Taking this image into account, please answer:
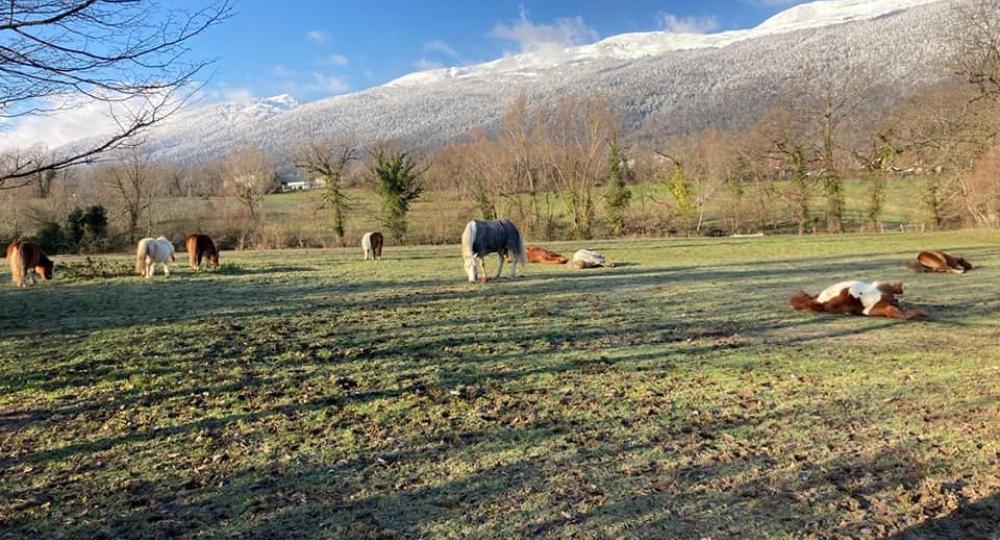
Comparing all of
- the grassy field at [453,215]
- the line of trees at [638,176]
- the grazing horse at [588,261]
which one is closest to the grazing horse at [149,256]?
the grazing horse at [588,261]

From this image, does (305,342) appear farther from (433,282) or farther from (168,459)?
(433,282)

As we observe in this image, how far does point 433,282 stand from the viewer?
1384 cm

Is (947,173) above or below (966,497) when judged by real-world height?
above

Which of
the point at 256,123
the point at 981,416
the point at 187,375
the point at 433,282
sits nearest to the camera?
the point at 981,416

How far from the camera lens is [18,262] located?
45.0 feet

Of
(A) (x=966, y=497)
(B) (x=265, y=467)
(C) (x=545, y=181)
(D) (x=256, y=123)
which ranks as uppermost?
(D) (x=256, y=123)

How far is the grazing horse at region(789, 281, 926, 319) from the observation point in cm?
849

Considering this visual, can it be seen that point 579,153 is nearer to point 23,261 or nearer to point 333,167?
point 333,167

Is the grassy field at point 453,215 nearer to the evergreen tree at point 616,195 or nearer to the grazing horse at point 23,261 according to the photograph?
the evergreen tree at point 616,195

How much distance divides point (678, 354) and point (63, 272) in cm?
1691

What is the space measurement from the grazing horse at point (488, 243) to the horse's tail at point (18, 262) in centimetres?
1018

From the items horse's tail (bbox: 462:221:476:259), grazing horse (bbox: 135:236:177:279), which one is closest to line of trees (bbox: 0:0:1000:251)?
grazing horse (bbox: 135:236:177:279)

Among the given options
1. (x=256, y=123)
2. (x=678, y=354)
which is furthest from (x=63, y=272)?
(x=256, y=123)

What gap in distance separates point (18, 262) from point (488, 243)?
10.8 meters
